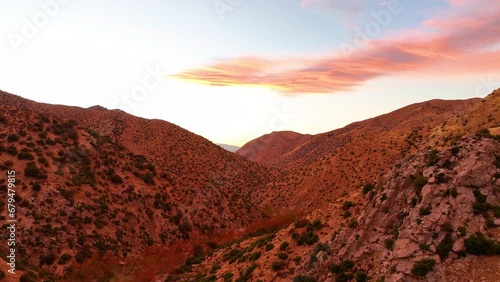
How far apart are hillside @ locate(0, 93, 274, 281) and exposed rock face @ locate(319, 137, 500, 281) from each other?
25.8 m

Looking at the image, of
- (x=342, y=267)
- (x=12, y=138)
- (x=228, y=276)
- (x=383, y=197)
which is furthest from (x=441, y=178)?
(x=12, y=138)

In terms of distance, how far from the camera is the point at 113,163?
163ft

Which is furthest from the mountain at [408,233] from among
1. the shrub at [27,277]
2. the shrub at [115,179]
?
the shrub at [115,179]

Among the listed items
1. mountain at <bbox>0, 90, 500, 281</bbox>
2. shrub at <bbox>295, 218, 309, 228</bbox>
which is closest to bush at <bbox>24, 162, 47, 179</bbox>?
mountain at <bbox>0, 90, 500, 281</bbox>

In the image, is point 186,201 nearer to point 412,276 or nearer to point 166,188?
point 166,188

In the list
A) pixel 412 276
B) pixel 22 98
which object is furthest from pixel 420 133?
pixel 22 98

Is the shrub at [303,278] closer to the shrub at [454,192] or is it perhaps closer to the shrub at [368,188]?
the shrub at [454,192]

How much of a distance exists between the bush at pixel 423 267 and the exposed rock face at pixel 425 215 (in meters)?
0.19

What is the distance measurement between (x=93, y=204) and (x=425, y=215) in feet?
122

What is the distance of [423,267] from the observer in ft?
49.9

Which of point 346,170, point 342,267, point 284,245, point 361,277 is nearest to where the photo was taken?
point 361,277

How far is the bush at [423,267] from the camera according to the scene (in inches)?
596

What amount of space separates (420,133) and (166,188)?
6205 cm

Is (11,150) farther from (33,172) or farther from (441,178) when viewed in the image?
(441,178)
